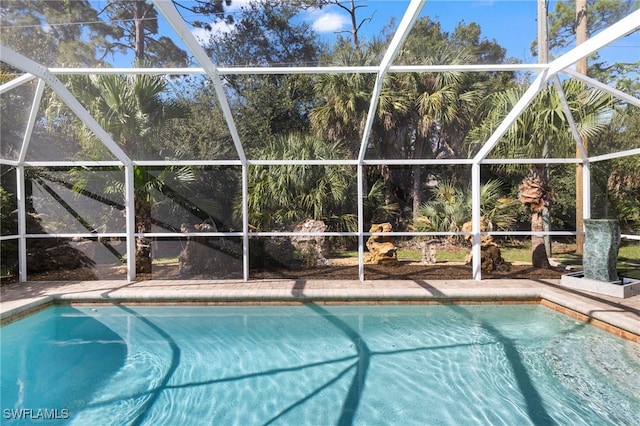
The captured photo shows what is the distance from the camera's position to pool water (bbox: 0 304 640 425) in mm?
3018

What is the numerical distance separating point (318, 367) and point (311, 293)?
6.71ft

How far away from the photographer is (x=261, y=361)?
401 centimetres

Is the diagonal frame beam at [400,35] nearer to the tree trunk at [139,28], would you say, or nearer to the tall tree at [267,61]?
the tall tree at [267,61]

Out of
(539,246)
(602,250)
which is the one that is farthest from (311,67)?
(539,246)

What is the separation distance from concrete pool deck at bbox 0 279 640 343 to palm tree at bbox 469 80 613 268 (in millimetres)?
1643

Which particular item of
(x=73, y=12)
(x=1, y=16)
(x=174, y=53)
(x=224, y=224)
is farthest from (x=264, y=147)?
(x=1, y=16)

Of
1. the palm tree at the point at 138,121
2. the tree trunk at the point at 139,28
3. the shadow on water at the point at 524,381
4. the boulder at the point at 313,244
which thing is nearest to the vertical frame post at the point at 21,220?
the palm tree at the point at 138,121

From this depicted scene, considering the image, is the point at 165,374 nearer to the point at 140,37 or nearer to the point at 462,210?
the point at 140,37

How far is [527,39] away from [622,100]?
179 centimetres

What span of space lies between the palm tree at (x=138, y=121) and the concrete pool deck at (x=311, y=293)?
61.7 inches

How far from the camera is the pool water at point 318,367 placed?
3.02 metres

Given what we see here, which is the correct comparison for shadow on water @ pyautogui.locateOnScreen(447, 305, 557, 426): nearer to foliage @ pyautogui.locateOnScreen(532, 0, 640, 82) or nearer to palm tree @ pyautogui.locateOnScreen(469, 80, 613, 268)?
palm tree @ pyautogui.locateOnScreen(469, 80, 613, 268)

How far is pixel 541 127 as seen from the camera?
259 inches

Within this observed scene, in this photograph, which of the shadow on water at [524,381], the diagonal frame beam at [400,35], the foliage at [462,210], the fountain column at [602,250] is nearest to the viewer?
the shadow on water at [524,381]
